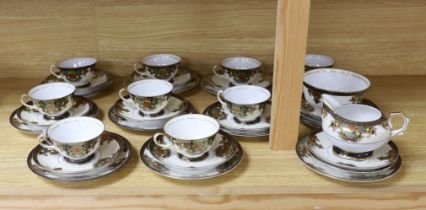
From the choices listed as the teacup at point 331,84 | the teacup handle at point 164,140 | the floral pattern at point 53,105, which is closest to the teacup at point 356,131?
the teacup at point 331,84

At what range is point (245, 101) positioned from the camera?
966 mm

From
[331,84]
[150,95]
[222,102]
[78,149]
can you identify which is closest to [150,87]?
[150,95]

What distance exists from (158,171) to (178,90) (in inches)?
13.3

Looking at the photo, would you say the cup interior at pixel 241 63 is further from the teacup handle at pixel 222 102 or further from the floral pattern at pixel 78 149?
the floral pattern at pixel 78 149

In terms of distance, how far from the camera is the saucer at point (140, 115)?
92 centimetres

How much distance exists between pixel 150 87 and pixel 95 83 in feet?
0.52

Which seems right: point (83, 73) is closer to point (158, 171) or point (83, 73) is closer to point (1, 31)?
point (1, 31)

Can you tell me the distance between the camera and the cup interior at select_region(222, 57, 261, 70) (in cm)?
110

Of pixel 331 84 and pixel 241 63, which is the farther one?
pixel 241 63

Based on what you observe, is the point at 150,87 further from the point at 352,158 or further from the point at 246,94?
the point at 352,158

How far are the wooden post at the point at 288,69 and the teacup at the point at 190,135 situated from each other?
11cm

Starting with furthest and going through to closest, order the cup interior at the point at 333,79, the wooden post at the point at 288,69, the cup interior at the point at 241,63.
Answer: the cup interior at the point at 241,63 → the cup interior at the point at 333,79 → the wooden post at the point at 288,69

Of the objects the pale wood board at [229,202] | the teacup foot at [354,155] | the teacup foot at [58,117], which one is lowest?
the pale wood board at [229,202]

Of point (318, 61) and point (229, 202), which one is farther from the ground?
point (318, 61)
